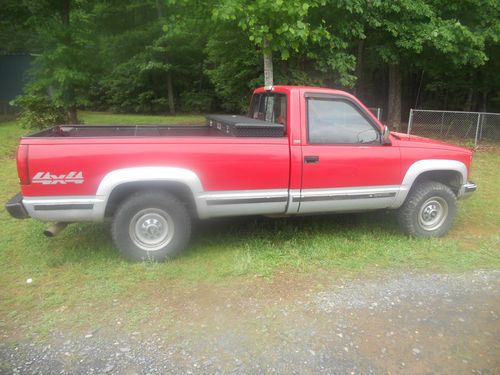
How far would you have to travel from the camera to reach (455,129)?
1359 cm

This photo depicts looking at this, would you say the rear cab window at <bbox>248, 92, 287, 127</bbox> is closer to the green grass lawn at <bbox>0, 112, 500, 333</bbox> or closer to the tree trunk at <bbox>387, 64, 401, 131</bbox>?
the green grass lawn at <bbox>0, 112, 500, 333</bbox>

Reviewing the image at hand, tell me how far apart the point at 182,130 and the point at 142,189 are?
5.32ft

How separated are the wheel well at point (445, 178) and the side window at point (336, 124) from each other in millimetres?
888

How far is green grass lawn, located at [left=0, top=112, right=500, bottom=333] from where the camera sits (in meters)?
3.63

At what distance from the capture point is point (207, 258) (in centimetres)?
453

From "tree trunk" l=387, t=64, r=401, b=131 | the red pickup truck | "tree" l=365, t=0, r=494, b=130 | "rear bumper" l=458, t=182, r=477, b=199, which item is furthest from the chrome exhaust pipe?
"tree trunk" l=387, t=64, r=401, b=131

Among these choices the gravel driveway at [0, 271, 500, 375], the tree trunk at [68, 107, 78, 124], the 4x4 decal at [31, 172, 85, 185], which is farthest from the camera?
the tree trunk at [68, 107, 78, 124]

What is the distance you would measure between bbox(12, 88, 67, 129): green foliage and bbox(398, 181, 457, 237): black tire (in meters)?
10.3

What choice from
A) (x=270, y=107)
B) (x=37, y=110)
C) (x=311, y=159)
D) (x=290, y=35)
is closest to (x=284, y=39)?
(x=290, y=35)

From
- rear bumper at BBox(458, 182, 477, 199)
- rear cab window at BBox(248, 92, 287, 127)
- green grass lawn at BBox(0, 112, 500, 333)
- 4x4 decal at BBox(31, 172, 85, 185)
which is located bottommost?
green grass lawn at BBox(0, 112, 500, 333)

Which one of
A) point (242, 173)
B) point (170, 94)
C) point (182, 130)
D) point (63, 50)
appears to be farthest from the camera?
point (170, 94)

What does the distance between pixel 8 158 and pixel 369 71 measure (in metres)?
19.5

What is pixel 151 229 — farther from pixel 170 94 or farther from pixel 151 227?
pixel 170 94

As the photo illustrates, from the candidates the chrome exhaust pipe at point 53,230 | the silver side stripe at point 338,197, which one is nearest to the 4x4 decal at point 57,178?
the chrome exhaust pipe at point 53,230
